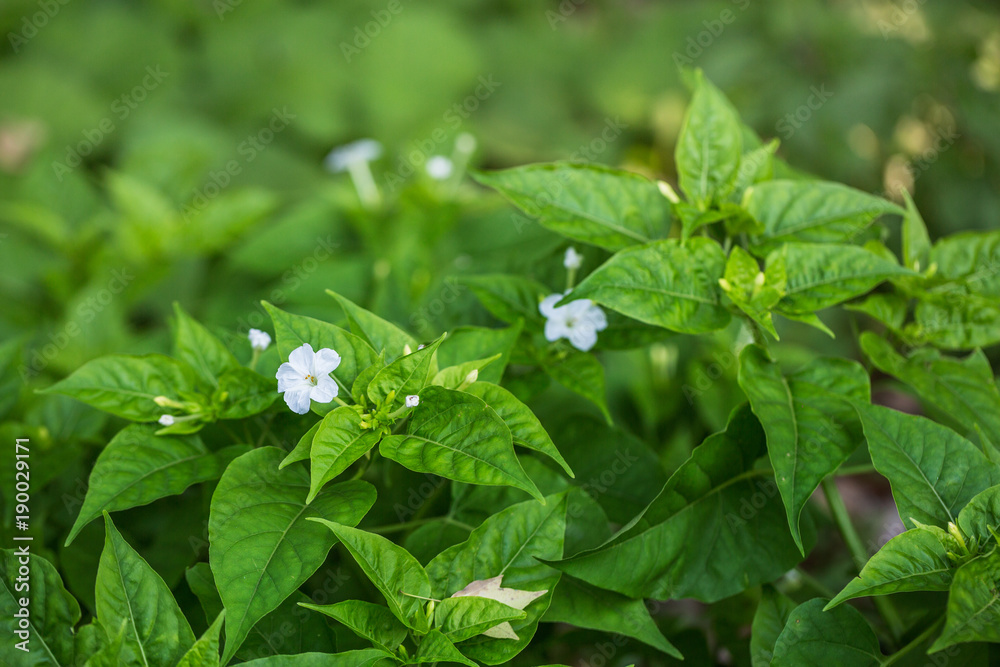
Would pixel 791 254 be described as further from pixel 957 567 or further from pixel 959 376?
pixel 957 567

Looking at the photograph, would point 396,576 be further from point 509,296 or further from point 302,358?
point 509,296

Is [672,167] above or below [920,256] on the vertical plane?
below

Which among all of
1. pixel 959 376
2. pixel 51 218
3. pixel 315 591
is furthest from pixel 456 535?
pixel 51 218

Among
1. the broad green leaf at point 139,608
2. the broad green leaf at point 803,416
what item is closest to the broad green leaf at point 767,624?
the broad green leaf at point 803,416

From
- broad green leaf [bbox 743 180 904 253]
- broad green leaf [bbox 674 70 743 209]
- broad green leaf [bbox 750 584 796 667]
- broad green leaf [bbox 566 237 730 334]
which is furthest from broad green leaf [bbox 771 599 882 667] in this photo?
broad green leaf [bbox 674 70 743 209]

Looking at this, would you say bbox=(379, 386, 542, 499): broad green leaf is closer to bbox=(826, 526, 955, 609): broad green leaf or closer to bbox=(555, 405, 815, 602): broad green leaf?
bbox=(555, 405, 815, 602): broad green leaf

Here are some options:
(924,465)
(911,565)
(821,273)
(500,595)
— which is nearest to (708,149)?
(821,273)
